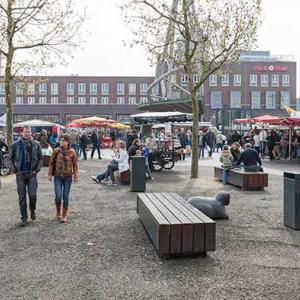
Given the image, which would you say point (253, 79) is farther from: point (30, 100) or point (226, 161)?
point (226, 161)

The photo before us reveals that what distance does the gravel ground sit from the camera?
5023 millimetres

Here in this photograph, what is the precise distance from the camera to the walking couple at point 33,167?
8562mm

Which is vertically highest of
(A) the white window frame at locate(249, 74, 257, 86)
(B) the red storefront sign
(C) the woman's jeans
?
(B) the red storefront sign

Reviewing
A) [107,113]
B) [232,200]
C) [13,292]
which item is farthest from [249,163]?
[107,113]

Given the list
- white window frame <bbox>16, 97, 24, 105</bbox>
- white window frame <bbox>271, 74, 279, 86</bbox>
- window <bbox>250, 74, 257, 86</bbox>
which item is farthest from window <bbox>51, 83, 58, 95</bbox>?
white window frame <bbox>271, 74, 279, 86</bbox>

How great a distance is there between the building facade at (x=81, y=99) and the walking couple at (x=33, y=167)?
294 ft

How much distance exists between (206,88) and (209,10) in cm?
7634

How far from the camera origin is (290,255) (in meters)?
6.46

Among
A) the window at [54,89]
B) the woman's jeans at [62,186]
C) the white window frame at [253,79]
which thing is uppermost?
the white window frame at [253,79]

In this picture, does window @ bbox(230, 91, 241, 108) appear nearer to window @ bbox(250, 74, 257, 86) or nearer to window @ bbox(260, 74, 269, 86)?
window @ bbox(250, 74, 257, 86)

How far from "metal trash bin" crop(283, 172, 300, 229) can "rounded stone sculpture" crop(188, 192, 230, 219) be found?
1113 millimetres

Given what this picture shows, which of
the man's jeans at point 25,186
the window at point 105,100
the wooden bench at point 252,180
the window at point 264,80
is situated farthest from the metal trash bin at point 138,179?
the window at point 105,100

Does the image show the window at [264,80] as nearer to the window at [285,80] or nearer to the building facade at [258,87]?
the building facade at [258,87]

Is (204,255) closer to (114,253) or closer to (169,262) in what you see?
(169,262)
